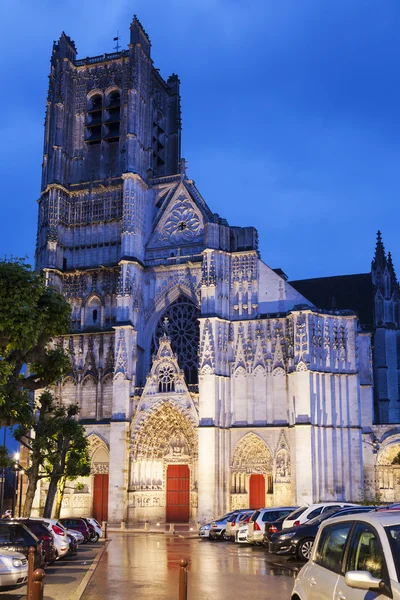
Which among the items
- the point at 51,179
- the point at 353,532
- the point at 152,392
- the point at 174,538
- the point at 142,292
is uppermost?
the point at 51,179

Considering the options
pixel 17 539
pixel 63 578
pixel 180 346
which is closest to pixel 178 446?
pixel 180 346

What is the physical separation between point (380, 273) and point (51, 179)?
2138 centimetres

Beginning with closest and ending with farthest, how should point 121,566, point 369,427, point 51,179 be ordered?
point 121,566, point 369,427, point 51,179

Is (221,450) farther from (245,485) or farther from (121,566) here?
(121,566)

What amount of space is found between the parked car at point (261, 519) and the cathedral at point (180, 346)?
41.8ft

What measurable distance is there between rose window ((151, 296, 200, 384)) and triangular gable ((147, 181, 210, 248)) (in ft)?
11.3

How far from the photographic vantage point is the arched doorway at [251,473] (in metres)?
38.2

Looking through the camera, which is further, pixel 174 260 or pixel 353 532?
pixel 174 260

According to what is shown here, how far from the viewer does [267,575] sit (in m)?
16.0

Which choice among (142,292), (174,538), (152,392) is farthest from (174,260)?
(174,538)

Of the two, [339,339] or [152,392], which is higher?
[339,339]

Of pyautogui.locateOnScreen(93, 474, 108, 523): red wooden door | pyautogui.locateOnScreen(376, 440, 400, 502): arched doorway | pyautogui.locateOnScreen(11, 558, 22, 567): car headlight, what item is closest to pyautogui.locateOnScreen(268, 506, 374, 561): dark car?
pyautogui.locateOnScreen(11, 558, 22, 567): car headlight

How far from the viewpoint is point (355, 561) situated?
633 centimetres

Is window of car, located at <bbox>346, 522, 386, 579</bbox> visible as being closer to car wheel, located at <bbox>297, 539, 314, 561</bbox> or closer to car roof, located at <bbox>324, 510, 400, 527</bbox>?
car roof, located at <bbox>324, 510, 400, 527</bbox>
